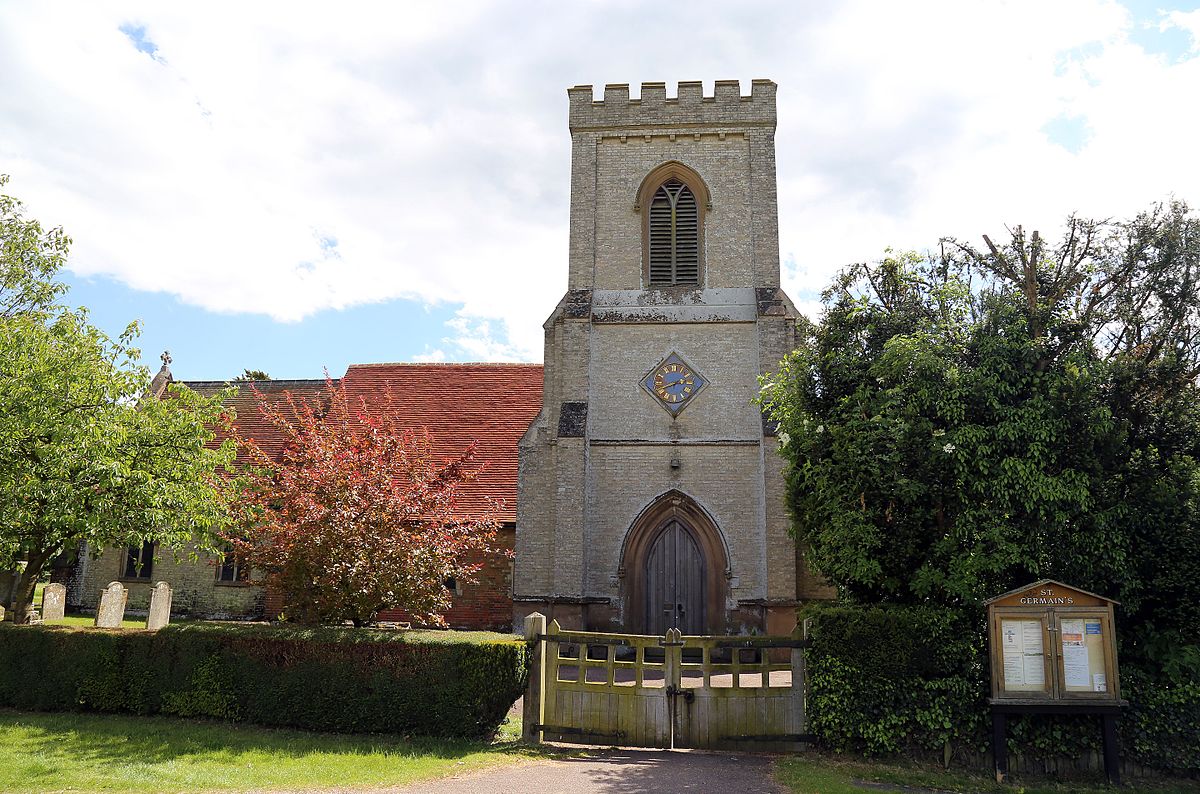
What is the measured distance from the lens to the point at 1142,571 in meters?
9.62

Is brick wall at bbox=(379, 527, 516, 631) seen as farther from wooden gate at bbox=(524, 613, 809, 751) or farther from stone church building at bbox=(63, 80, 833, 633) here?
wooden gate at bbox=(524, 613, 809, 751)

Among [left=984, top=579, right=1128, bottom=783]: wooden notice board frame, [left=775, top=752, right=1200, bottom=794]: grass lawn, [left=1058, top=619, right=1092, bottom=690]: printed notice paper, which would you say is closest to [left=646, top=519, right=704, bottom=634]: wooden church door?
[left=775, top=752, right=1200, bottom=794]: grass lawn

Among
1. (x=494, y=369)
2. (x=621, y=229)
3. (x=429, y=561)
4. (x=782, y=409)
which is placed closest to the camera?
(x=429, y=561)

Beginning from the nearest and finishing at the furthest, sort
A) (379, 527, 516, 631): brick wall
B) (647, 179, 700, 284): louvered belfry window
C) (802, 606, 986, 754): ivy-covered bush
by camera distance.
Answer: (802, 606, 986, 754): ivy-covered bush, (647, 179, 700, 284): louvered belfry window, (379, 527, 516, 631): brick wall

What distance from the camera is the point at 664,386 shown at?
1789cm

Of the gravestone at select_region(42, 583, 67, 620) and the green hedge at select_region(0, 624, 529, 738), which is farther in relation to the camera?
the gravestone at select_region(42, 583, 67, 620)

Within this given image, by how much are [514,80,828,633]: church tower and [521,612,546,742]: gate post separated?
20.8ft

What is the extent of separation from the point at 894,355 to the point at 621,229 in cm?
964

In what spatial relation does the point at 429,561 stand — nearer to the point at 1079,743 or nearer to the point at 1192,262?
the point at 1079,743

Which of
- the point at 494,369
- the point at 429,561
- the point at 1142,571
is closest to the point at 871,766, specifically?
the point at 1142,571

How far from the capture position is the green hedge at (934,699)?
8.83 meters

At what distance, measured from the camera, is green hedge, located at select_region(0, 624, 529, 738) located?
9.91 m

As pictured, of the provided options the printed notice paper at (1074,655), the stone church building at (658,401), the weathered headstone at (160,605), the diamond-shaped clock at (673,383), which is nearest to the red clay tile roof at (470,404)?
the stone church building at (658,401)

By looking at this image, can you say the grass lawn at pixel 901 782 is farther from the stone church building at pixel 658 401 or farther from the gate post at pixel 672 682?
the stone church building at pixel 658 401
